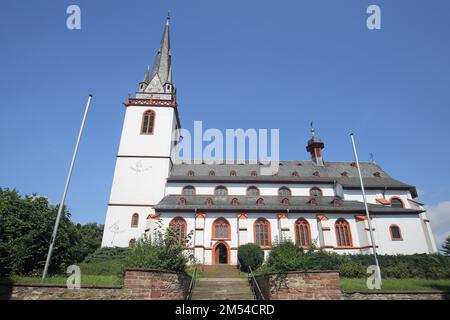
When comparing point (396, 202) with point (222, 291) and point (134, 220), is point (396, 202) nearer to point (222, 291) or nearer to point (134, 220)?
point (222, 291)

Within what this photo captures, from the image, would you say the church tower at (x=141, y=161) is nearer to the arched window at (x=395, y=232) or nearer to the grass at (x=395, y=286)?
the grass at (x=395, y=286)

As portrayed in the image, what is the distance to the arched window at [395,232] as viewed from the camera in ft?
85.7

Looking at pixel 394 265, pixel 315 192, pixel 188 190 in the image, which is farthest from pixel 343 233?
pixel 188 190

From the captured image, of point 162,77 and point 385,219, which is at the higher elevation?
point 162,77

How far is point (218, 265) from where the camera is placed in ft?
78.3

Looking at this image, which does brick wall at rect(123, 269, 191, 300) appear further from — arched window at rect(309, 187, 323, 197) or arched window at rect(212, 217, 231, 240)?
arched window at rect(309, 187, 323, 197)

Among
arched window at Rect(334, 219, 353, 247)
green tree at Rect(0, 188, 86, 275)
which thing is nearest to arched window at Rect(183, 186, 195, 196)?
green tree at Rect(0, 188, 86, 275)

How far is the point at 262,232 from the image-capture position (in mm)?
26484

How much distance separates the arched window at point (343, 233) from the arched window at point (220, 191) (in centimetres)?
1287

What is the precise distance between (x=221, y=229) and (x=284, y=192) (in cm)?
1002

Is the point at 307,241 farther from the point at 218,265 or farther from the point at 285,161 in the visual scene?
the point at 285,161
